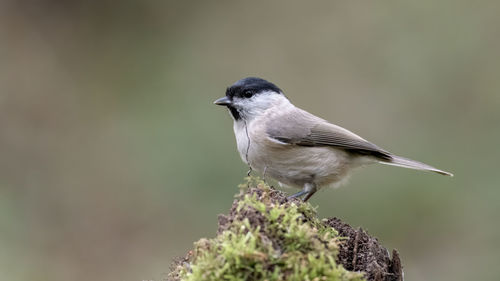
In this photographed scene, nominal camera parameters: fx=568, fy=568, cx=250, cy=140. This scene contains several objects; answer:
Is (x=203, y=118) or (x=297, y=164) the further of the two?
(x=203, y=118)

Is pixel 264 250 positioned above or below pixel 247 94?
below

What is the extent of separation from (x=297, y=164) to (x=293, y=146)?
167mm

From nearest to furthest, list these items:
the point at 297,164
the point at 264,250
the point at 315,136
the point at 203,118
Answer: the point at 264,250 < the point at 297,164 < the point at 315,136 < the point at 203,118

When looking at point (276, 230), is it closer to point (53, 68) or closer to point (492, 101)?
point (492, 101)

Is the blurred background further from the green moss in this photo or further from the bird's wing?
the green moss

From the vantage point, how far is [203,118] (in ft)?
29.7

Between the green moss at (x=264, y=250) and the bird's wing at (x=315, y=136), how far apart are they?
221 cm

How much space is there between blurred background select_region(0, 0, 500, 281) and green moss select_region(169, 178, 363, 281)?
5065 millimetres

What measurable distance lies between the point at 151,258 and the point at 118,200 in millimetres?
1365

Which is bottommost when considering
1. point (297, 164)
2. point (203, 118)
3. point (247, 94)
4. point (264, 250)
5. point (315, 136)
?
point (264, 250)

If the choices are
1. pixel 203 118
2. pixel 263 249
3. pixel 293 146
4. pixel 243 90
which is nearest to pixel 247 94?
pixel 243 90

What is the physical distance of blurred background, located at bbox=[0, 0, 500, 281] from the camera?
7938 mm

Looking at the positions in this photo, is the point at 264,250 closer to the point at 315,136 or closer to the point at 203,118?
the point at 315,136

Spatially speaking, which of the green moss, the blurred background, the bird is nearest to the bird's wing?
the bird
